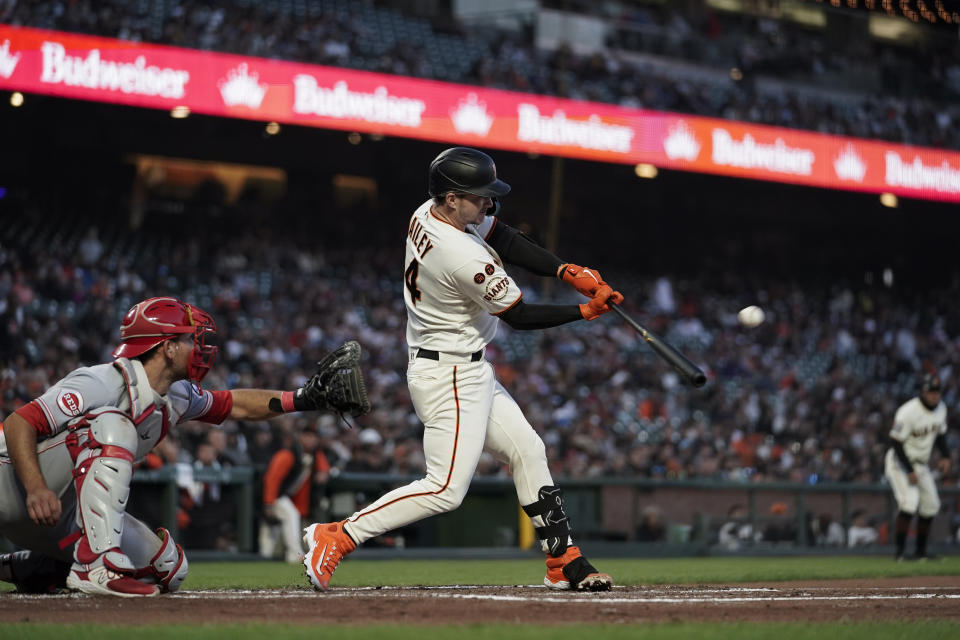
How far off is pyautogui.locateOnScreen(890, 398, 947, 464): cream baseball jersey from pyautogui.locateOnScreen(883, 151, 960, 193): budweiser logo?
12.7 meters

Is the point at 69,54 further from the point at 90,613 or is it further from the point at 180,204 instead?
the point at 90,613

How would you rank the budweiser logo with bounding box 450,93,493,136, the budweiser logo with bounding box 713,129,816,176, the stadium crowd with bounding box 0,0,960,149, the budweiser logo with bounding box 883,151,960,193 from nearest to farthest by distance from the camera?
the stadium crowd with bounding box 0,0,960,149, the budweiser logo with bounding box 450,93,493,136, the budweiser logo with bounding box 713,129,816,176, the budweiser logo with bounding box 883,151,960,193

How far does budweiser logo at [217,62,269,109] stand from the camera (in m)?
17.3

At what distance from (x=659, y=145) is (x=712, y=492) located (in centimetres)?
825

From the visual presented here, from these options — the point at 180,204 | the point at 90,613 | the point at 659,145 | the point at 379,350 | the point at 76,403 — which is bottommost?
the point at 90,613

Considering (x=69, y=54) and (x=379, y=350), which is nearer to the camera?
Answer: (x=69, y=54)

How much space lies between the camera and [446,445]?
5.07 m

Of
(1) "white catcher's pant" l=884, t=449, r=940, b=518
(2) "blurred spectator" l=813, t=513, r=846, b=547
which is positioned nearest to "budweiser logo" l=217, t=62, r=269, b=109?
(2) "blurred spectator" l=813, t=513, r=846, b=547

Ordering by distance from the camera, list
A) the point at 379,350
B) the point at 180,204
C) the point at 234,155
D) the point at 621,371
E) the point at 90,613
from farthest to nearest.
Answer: the point at 234,155
the point at 180,204
the point at 621,371
the point at 379,350
the point at 90,613

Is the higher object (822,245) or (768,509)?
(822,245)

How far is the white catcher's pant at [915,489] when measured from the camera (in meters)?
10.7

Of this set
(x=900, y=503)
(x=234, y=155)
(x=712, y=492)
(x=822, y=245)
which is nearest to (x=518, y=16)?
(x=234, y=155)

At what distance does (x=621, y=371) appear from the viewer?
18984 millimetres

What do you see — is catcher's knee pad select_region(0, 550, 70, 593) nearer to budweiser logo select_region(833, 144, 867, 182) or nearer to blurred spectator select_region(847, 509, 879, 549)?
blurred spectator select_region(847, 509, 879, 549)
